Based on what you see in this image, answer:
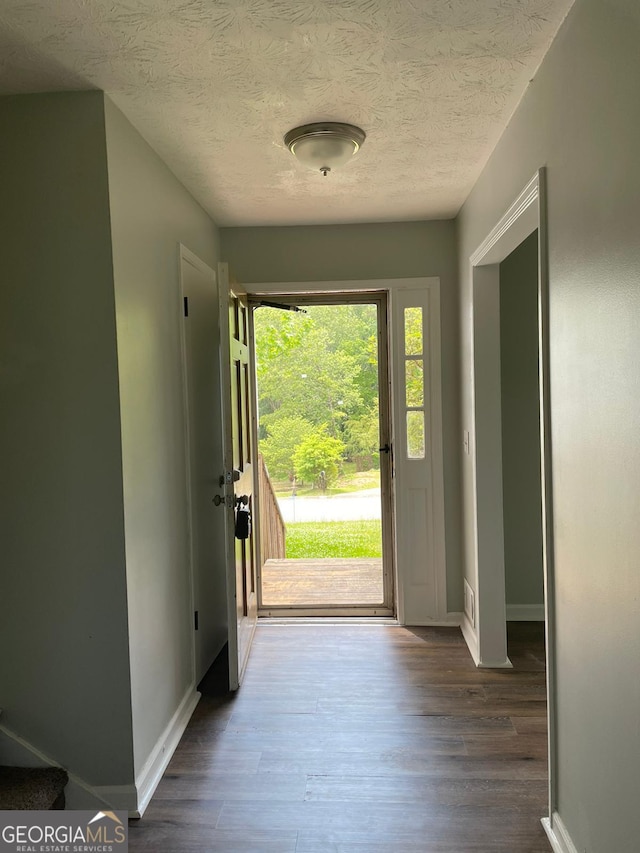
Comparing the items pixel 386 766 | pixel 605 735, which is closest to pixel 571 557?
pixel 605 735

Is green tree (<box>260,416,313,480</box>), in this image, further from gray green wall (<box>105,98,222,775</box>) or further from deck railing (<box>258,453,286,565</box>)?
gray green wall (<box>105,98,222,775</box>)

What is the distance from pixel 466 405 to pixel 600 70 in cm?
216

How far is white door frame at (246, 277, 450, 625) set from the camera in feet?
12.4

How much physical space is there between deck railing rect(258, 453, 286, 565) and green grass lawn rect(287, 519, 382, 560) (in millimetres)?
301

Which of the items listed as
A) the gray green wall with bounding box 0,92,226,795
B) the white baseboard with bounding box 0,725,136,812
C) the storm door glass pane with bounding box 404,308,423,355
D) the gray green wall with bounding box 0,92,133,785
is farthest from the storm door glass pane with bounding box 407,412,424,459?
the white baseboard with bounding box 0,725,136,812

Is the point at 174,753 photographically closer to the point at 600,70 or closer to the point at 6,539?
the point at 6,539

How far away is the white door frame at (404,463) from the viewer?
3.78m

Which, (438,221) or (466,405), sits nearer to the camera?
(466,405)

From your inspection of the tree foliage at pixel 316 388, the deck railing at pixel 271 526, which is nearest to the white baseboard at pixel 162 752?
the deck railing at pixel 271 526

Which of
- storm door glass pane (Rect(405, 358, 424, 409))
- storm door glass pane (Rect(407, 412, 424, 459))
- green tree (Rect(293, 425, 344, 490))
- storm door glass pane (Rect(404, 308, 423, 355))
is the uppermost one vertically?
storm door glass pane (Rect(404, 308, 423, 355))

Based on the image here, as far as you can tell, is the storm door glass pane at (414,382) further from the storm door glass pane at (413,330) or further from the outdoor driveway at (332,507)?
the outdoor driveway at (332,507)

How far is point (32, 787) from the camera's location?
6.49ft

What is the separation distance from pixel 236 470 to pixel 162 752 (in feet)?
4.18

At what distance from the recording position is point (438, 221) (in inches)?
148
